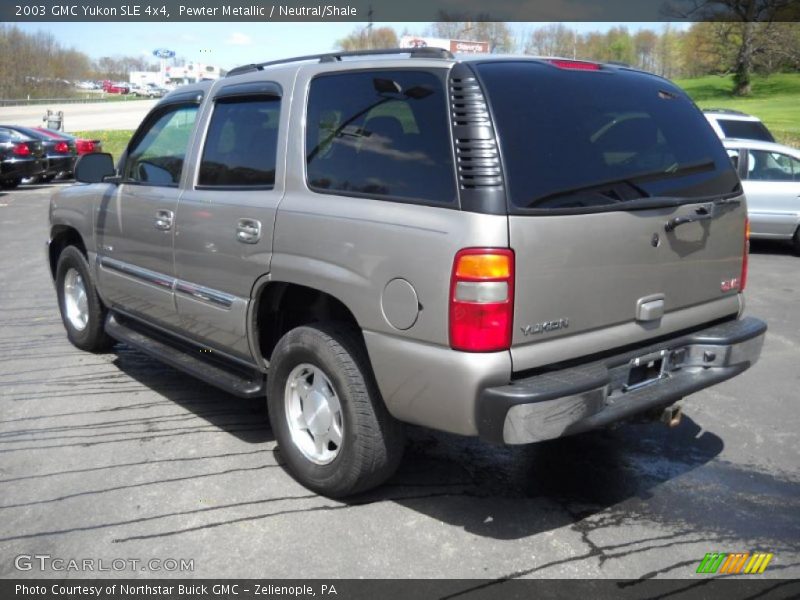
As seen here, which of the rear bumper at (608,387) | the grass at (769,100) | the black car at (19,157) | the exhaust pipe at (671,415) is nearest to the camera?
the rear bumper at (608,387)

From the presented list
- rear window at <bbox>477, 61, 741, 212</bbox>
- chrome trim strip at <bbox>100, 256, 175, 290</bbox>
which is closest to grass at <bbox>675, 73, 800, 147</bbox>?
rear window at <bbox>477, 61, 741, 212</bbox>

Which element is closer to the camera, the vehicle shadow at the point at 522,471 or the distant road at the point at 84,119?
the vehicle shadow at the point at 522,471

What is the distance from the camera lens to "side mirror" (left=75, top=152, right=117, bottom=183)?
571cm

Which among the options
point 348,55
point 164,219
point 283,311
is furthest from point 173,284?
point 348,55

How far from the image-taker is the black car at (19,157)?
782 inches

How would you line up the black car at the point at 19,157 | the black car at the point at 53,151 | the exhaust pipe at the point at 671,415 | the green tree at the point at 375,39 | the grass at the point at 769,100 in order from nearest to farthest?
1. the exhaust pipe at the point at 671,415
2. the black car at the point at 19,157
3. the black car at the point at 53,151
4. the grass at the point at 769,100
5. the green tree at the point at 375,39

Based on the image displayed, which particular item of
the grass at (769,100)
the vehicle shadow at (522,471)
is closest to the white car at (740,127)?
the vehicle shadow at (522,471)

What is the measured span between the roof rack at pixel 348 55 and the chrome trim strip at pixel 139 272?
1296 millimetres

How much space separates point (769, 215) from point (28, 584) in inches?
439

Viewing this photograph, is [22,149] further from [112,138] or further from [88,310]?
[88,310]

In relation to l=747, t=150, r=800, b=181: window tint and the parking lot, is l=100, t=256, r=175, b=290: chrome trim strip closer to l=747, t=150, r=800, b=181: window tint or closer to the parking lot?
the parking lot

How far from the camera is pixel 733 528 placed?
3.65 m

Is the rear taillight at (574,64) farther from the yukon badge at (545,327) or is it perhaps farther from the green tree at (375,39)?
the green tree at (375,39)

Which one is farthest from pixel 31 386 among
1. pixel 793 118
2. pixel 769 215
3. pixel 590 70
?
pixel 793 118
